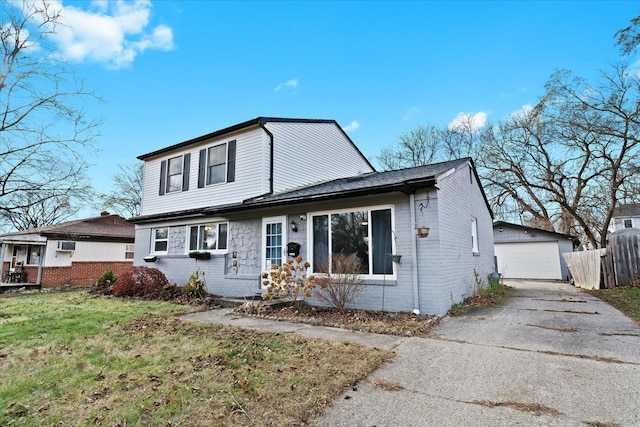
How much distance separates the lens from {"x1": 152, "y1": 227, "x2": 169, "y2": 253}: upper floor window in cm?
1281

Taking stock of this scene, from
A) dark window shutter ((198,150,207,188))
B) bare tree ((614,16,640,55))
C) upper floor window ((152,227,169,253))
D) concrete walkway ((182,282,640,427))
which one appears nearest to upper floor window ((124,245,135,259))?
upper floor window ((152,227,169,253))

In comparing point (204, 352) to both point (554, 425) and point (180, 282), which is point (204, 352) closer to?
point (554, 425)

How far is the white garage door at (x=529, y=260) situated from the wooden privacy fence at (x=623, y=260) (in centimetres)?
671

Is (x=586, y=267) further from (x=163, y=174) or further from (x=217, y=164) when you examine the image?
(x=163, y=174)

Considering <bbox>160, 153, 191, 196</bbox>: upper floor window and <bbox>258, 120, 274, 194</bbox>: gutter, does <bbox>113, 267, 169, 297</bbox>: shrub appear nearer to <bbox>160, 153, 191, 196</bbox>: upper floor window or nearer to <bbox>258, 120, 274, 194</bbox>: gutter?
<bbox>160, 153, 191, 196</bbox>: upper floor window

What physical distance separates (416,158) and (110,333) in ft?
79.3

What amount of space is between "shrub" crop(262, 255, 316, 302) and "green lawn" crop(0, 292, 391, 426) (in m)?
2.31

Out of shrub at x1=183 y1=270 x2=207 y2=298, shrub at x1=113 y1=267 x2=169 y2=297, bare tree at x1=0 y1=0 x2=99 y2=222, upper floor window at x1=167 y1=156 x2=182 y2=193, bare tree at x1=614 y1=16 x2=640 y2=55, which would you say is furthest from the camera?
upper floor window at x1=167 y1=156 x2=182 y2=193

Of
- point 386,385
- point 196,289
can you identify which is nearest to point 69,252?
point 196,289

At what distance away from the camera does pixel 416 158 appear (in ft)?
84.4

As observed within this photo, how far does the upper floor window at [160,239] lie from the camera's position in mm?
12812

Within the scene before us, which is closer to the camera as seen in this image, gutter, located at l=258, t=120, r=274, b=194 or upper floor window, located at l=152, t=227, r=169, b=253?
gutter, located at l=258, t=120, r=274, b=194

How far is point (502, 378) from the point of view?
11.3 feet

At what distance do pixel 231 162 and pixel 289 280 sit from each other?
5277mm
